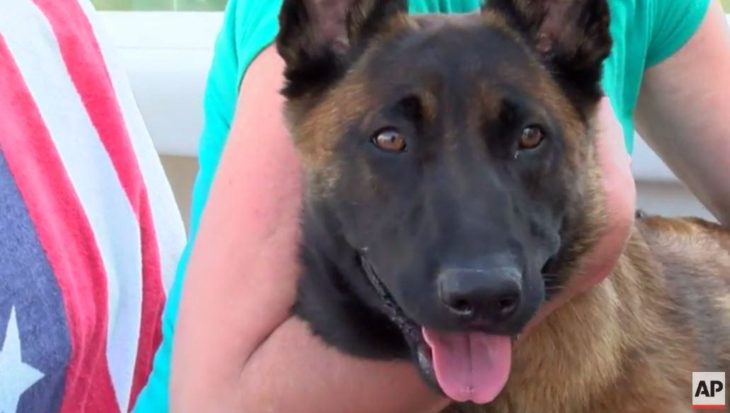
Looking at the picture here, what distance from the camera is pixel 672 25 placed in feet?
5.48

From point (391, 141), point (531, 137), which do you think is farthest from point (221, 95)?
point (531, 137)

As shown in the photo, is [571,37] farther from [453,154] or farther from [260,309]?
[260,309]

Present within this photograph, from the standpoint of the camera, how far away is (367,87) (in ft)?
4.03

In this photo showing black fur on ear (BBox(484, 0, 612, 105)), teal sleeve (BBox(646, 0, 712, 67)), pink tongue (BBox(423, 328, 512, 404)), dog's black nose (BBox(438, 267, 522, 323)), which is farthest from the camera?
teal sleeve (BBox(646, 0, 712, 67))

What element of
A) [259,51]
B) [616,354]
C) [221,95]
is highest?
[259,51]

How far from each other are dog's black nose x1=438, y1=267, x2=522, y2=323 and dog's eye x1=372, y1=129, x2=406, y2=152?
7.2 inches

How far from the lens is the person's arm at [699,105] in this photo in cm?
173

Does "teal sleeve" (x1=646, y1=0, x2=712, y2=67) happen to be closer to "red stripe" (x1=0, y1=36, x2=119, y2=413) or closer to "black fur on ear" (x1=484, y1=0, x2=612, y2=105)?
"black fur on ear" (x1=484, y1=0, x2=612, y2=105)

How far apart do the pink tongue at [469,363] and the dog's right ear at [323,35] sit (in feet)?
1.17

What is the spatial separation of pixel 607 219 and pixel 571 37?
0.22m

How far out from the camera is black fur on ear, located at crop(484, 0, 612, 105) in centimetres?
127

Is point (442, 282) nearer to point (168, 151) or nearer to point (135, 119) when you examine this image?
point (135, 119)

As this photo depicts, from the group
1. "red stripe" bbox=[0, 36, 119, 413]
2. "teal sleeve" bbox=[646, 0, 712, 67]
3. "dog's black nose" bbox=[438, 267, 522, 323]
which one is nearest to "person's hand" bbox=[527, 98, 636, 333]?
"dog's black nose" bbox=[438, 267, 522, 323]

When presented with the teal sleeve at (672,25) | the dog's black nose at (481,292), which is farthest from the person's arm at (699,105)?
the dog's black nose at (481,292)
